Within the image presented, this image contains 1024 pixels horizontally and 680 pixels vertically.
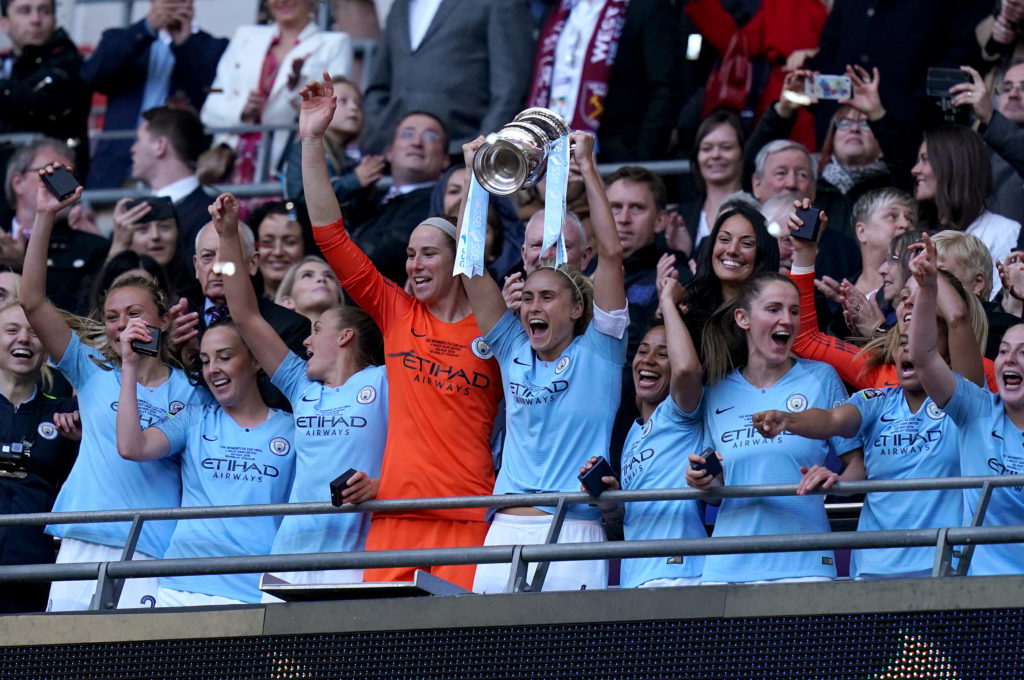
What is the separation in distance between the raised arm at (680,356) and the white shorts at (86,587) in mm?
2327

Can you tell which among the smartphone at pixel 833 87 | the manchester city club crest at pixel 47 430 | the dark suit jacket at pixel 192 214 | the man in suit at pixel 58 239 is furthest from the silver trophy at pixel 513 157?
the dark suit jacket at pixel 192 214

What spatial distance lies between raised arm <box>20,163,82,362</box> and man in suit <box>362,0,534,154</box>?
3.29 metres

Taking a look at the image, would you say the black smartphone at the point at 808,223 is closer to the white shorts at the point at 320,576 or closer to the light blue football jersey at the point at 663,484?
the light blue football jersey at the point at 663,484

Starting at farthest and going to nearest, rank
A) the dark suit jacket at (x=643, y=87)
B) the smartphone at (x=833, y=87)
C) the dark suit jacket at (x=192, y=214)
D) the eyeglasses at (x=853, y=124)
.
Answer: the dark suit jacket at (x=643, y=87) → the dark suit jacket at (x=192, y=214) → the eyeglasses at (x=853, y=124) → the smartphone at (x=833, y=87)

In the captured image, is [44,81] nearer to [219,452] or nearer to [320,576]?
[219,452]

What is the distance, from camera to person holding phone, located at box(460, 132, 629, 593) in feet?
22.0

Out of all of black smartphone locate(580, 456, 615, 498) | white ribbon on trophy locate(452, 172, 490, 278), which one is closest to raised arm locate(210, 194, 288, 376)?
white ribbon on trophy locate(452, 172, 490, 278)

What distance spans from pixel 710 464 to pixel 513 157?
1.41 m

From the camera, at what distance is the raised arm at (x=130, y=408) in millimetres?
7227

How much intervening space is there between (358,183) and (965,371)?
4.19m

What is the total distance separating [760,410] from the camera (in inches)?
261

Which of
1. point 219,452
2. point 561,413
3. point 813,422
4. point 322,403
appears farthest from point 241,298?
point 813,422

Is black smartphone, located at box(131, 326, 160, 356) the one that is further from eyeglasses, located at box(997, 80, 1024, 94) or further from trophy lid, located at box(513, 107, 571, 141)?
eyeglasses, located at box(997, 80, 1024, 94)

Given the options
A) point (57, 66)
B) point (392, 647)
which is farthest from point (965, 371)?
point (57, 66)
